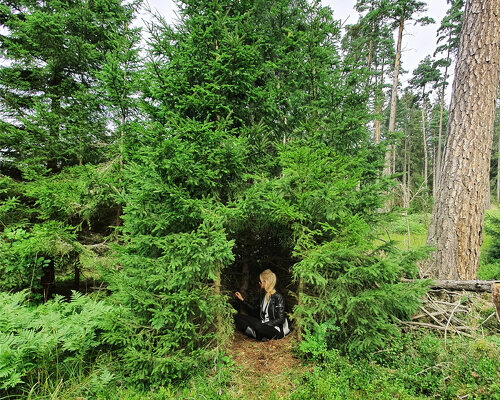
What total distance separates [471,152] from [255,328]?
17.4ft

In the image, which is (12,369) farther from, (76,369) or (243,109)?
(243,109)

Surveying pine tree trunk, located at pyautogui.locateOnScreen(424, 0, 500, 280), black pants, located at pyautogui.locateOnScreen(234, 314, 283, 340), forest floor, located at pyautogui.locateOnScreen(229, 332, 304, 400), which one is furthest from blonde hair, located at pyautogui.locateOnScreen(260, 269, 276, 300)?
pine tree trunk, located at pyautogui.locateOnScreen(424, 0, 500, 280)

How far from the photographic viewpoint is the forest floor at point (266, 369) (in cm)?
318

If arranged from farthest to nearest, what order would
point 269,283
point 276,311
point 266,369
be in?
point 269,283
point 276,311
point 266,369

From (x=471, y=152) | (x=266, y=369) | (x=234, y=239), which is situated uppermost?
(x=471, y=152)

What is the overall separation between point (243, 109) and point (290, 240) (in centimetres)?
248

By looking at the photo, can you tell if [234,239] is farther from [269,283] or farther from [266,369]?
[266,369]

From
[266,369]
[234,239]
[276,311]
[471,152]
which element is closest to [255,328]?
[276,311]

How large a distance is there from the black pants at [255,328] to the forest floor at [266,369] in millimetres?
101

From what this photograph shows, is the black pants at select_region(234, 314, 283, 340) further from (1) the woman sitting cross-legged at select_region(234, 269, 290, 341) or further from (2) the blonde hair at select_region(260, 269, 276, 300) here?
(2) the blonde hair at select_region(260, 269, 276, 300)

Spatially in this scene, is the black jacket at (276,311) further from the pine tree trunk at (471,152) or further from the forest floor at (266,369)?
the pine tree trunk at (471,152)

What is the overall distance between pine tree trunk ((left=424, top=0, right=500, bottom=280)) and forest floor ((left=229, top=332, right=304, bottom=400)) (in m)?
3.28

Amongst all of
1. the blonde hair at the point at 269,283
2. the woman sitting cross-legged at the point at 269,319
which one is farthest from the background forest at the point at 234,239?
the blonde hair at the point at 269,283

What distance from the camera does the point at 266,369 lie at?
3.61 meters
